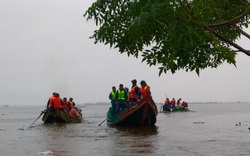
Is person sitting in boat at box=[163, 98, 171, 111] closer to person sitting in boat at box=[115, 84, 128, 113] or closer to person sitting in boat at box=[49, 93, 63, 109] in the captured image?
person sitting in boat at box=[49, 93, 63, 109]

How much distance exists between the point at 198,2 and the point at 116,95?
15564mm

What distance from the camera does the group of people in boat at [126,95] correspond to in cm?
1907

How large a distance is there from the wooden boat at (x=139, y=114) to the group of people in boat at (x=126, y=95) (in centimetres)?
41

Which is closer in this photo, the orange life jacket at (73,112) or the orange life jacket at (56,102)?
the orange life jacket at (56,102)

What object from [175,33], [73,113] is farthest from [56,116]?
[175,33]

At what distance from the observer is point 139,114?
62.1 ft

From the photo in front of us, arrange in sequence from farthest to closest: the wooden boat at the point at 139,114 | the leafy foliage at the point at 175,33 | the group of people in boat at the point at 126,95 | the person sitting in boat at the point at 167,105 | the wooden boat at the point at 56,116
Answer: the person sitting in boat at the point at 167,105 → the wooden boat at the point at 56,116 → the group of people in boat at the point at 126,95 → the wooden boat at the point at 139,114 → the leafy foliage at the point at 175,33

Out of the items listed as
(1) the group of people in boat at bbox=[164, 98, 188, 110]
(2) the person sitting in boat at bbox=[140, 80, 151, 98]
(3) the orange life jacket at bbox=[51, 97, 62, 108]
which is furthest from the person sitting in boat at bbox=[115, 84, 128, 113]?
(1) the group of people in boat at bbox=[164, 98, 188, 110]

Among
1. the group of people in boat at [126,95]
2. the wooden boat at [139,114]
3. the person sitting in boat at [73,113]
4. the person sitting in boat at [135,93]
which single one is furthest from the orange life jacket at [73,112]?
the person sitting in boat at [135,93]

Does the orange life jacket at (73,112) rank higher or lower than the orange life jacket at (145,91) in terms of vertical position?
lower

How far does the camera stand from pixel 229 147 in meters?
11.6

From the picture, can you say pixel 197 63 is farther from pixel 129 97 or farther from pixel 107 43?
pixel 129 97

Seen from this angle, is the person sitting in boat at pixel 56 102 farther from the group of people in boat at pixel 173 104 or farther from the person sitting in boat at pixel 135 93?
the group of people in boat at pixel 173 104

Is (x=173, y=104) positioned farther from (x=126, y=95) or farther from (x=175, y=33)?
(x=175, y=33)
